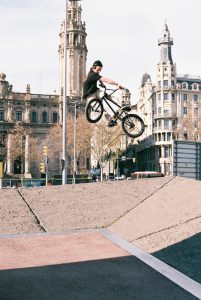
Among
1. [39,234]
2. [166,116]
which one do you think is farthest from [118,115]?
[166,116]

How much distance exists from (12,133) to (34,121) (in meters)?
6.93

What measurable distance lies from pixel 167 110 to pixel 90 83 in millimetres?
86205

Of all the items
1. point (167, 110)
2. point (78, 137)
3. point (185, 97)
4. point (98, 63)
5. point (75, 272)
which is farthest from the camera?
point (185, 97)

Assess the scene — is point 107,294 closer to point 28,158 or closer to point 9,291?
point 9,291

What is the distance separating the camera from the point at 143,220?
20.5 m

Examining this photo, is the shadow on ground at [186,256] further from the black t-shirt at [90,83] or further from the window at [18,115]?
the window at [18,115]

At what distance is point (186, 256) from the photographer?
1529 cm

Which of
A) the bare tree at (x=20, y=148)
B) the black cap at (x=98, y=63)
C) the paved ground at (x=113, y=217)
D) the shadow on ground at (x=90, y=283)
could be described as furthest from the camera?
the bare tree at (x=20, y=148)

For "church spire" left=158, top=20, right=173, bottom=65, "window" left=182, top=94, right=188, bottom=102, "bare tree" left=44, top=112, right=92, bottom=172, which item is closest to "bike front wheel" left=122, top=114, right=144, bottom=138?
"bare tree" left=44, top=112, right=92, bottom=172

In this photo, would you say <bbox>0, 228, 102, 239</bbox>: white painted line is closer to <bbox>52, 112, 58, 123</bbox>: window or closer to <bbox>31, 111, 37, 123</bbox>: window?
<bbox>31, 111, 37, 123</bbox>: window

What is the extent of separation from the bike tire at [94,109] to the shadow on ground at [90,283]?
5.42 m

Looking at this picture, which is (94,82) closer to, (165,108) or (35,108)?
(165,108)

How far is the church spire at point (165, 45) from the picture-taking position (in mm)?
102250

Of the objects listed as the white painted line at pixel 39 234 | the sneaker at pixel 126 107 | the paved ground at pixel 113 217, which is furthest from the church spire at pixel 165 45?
the sneaker at pixel 126 107
